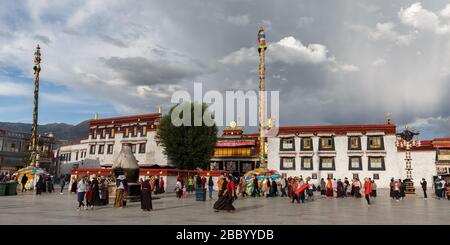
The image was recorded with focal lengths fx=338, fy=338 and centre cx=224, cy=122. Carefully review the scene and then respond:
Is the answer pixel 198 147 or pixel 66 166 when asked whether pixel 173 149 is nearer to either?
pixel 198 147

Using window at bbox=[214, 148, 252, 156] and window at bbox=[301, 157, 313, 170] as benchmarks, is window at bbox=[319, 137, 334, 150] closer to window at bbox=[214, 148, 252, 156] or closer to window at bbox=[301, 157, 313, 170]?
window at bbox=[301, 157, 313, 170]

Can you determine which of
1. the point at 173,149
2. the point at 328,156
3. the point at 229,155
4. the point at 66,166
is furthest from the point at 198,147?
the point at 66,166

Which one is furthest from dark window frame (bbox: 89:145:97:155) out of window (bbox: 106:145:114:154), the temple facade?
the temple facade

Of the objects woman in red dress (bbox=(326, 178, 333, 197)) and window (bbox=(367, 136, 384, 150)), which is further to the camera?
window (bbox=(367, 136, 384, 150))

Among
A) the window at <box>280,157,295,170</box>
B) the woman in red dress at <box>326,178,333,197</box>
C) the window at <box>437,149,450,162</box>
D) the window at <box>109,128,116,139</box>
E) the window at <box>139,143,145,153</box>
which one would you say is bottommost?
the woman in red dress at <box>326,178,333,197</box>

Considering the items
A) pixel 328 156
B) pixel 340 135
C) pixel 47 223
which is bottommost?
pixel 47 223

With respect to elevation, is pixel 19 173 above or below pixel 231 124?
below

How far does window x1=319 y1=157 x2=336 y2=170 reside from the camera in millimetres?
45344

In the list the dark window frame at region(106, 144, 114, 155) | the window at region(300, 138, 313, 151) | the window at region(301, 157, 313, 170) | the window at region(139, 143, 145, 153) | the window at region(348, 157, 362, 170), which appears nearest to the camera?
the window at region(348, 157, 362, 170)

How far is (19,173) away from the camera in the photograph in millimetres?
31938

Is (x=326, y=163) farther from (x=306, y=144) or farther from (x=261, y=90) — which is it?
(x=261, y=90)
